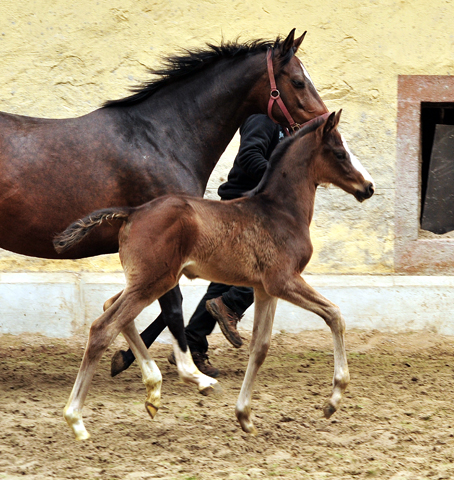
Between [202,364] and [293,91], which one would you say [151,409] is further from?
[293,91]

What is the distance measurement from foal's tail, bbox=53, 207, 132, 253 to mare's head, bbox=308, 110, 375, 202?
3.33ft

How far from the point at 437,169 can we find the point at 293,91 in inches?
104

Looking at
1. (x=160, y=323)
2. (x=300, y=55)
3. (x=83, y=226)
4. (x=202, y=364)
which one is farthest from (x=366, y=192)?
(x=300, y=55)

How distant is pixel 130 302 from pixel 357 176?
4.22 feet

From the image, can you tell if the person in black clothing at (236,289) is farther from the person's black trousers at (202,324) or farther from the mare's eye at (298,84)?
the mare's eye at (298,84)

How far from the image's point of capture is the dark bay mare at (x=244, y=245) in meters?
3.20

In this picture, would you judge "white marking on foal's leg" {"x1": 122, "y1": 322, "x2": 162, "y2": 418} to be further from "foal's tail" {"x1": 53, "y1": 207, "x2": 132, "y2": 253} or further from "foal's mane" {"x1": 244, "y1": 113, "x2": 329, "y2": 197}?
"foal's mane" {"x1": 244, "y1": 113, "x2": 329, "y2": 197}

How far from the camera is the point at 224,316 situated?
14.5 ft

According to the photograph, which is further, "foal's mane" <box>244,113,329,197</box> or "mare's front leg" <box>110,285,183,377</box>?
"mare's front leg" <box>110,285,183,377</box>

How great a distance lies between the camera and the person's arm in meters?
4.26

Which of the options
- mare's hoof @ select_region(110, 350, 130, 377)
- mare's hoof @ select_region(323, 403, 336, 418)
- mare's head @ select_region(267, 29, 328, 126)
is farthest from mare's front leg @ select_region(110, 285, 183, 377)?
mare's head @ select_region(267, 29, 328, 126)

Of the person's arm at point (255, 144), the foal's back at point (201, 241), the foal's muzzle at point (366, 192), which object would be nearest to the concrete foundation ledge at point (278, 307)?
the person's arm at point (255, 144)

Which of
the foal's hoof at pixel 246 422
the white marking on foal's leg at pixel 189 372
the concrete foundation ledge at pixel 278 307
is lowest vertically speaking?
the concrete foundation ledge at pixel 278 307

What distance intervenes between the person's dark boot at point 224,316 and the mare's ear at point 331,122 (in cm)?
149
